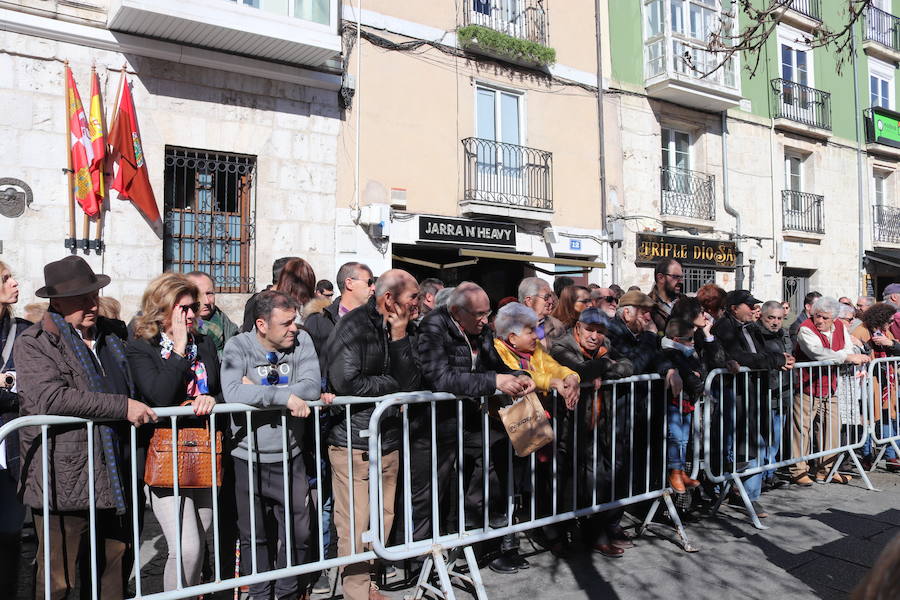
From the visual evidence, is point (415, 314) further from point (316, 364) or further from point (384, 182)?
point (384, 182)

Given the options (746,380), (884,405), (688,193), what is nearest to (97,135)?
(746,380)

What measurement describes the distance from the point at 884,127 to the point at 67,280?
23.3 metres

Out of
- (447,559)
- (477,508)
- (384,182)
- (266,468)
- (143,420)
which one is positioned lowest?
(447,559)

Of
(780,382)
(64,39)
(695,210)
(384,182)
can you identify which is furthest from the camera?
(695,210)

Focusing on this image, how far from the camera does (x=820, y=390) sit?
21.2 ft

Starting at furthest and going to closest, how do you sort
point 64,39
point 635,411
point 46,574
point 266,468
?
1. point 64,39
2. point 635,411
3. point 266,468
4. point 46,574

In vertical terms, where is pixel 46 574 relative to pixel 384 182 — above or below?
below

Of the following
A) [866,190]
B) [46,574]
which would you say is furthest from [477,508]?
[866,190]

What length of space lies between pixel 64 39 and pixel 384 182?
4.97m

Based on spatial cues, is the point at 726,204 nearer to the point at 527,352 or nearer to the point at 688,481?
the point at 688,481

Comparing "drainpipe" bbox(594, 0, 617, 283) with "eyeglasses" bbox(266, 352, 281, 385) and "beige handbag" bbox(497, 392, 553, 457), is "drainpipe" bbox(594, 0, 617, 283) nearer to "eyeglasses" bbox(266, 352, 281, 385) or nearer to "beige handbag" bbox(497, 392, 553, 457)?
"beige handbag" bbox(497, 392, 553, 457)

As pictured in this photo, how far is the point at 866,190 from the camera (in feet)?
66.1

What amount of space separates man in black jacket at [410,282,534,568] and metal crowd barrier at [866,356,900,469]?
177 inches

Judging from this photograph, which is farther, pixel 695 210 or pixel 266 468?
pixel 695 210
